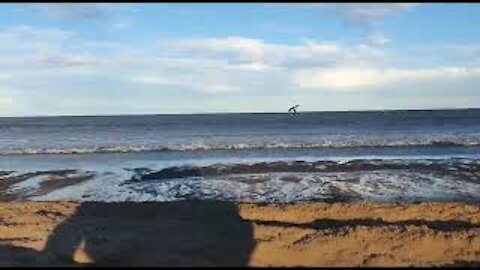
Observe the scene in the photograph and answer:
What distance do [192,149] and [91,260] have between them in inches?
980

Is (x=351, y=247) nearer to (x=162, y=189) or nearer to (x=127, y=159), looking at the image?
(x=162, y=189)

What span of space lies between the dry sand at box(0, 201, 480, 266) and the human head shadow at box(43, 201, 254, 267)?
13 mm

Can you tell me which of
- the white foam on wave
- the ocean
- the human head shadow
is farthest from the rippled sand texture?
the white foam on wave

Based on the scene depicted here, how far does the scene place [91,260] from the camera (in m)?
8.44

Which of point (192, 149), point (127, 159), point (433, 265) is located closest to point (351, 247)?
point (433, 265)

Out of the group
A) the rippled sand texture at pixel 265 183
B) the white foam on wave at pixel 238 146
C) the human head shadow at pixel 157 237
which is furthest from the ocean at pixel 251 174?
the human head shadow at pixel 157 237

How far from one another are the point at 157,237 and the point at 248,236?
1.19 meters

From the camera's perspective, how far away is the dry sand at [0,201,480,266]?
832 centimetres

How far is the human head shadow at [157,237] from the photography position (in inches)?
325

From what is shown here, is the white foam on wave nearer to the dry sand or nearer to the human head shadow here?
the human head shadow

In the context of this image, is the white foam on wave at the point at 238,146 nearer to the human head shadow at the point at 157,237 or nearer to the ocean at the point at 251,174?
the ocean at the point at 251,174

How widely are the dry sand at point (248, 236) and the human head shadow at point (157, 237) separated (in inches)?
0.5

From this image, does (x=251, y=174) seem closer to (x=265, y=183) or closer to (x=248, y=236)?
(x=265, y=183)

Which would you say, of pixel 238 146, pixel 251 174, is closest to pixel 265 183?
pixel 251 174
